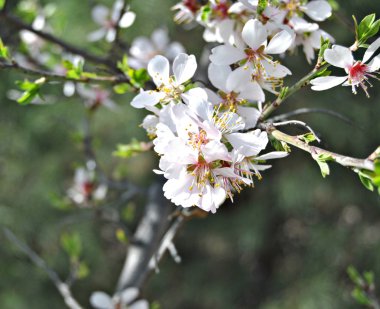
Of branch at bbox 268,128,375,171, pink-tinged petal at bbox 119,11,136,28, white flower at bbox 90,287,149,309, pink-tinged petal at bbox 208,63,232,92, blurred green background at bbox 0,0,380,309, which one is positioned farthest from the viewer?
blurred green background at bbox 0,0,380,309

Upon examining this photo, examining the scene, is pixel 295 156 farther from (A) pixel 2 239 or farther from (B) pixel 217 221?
(A) pixel 2 239

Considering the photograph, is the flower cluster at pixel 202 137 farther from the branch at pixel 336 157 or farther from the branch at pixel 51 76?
the branch at pixel 51 76

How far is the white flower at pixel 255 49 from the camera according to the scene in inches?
16.4

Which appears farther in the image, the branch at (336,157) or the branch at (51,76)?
the branch at (51,76)

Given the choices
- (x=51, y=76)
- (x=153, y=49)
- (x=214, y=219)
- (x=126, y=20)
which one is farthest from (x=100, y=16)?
(x=214, y=219)

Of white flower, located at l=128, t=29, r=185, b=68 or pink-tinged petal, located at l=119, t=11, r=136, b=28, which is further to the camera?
white flower, located at l=128, t=29, r=185, b=68

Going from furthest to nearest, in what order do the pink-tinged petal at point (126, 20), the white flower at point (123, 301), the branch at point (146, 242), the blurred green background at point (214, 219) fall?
the blurred green background at point (214, 219) → the branch at point (146, 242) → the white flower at point (123, 301) → the pink-tinged petal at point (126, 20)

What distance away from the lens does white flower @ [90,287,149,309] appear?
720 mm

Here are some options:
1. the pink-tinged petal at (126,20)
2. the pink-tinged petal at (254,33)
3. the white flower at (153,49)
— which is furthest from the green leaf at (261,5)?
the white flower at (153,49)

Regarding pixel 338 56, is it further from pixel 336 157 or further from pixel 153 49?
pixel 153 49

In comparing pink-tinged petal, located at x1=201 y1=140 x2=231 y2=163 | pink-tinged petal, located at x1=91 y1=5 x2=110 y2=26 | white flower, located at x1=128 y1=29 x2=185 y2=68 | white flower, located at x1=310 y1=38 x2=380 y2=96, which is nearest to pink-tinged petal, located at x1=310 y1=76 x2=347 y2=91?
white flower, located at x1=310 y1=38 x2=380 y2=96

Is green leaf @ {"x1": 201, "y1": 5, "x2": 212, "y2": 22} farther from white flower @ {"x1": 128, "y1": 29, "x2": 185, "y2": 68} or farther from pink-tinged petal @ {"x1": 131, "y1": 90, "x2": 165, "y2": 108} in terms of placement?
white flower @ {"x1": 128, "y1": 29, "x2": 185, "y2": 68}

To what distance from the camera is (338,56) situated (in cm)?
40

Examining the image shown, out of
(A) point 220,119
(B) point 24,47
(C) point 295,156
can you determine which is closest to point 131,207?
(B) point 24,47
